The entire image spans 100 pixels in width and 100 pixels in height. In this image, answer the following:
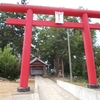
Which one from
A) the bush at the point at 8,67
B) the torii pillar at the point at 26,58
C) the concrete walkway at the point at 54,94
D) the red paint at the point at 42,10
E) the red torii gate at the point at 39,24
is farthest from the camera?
the bush at the point at 8,67

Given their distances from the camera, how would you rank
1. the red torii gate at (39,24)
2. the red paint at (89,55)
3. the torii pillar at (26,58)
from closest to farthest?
the torii pillar at (26,58) → the red torii gate at (39,24) → the red paint at (89,55)

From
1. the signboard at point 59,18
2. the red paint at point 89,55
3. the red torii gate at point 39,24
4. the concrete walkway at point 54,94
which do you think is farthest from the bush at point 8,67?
the red paint at point 89,55

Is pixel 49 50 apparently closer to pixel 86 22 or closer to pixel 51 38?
pixel 51 38

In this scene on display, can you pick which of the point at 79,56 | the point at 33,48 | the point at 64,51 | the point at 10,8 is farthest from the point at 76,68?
the point at 10,8

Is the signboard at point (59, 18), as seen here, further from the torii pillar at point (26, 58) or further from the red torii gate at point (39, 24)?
the torii pillar at point (26, 58)

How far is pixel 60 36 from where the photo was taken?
2506 centimetres

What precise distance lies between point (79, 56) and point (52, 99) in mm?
18793

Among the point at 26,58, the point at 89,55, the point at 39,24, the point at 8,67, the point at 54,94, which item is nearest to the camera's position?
the point at 26,58

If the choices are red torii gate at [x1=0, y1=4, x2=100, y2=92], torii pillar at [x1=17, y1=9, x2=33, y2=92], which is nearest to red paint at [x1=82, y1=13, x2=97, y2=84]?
red torii gate at [x1=0, y1=4, x2=100, y2=92]

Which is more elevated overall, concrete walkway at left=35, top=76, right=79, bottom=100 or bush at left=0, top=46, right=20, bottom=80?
bush at left=0, top=46, right=20, bottom=80

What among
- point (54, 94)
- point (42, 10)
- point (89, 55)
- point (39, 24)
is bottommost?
point (54, 94)

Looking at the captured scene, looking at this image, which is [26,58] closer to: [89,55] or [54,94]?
[54,94]

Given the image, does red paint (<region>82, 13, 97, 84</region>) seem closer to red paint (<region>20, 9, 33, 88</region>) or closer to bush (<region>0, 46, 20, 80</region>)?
red paint (<region>20, 9, 33, 88</region>)

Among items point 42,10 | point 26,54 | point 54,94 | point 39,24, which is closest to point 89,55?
point 54,94
